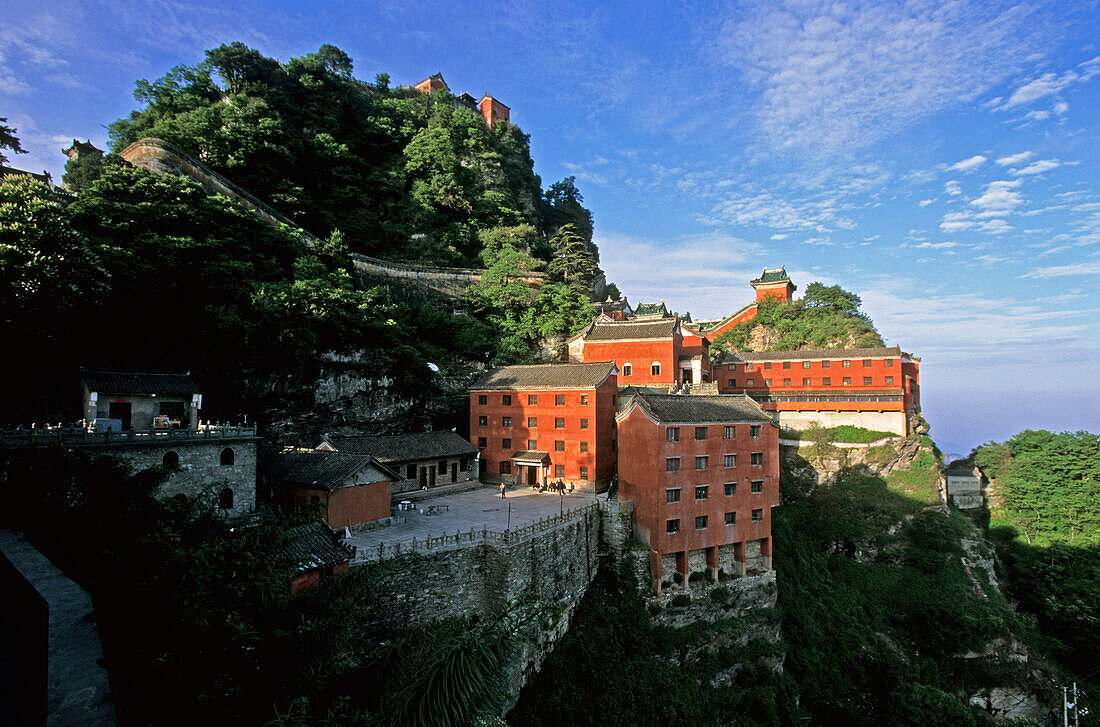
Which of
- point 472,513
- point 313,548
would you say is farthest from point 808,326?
point 313,548

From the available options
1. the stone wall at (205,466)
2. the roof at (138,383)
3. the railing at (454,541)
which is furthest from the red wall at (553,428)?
the roof at (138,383)

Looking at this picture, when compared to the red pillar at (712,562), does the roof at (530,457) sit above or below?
above

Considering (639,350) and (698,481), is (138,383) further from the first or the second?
(639,350)

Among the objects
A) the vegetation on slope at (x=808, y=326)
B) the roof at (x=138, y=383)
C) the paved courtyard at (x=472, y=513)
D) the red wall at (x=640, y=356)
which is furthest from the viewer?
the vegetation on slope at (x=808, y=326)

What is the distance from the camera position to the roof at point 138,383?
59.0 feet

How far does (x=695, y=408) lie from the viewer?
25.6 metres

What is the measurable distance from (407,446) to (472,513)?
6.37 meters

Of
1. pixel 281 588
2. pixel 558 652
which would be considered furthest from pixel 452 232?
pixel 281 588

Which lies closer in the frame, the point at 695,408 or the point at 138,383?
the point at 138,383

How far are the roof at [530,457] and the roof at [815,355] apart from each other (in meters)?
23.9

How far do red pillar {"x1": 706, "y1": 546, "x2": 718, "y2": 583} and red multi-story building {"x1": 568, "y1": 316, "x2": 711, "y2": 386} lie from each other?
48.0 ft

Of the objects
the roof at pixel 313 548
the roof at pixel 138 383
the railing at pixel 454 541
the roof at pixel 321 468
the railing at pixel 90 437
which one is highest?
the roof at pixel 138 383

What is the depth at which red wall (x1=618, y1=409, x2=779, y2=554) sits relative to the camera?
76.9 ft

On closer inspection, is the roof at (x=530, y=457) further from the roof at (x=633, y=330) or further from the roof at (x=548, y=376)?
the roof at (x=633, y=330)
